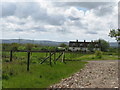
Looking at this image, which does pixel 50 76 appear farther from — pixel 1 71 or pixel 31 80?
pixel 1 71

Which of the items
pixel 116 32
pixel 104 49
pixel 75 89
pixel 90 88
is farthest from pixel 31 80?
pixel 104 49

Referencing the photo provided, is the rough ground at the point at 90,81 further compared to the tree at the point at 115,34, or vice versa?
the tree at the point at 115,34

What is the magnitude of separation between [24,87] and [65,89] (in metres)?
1.93

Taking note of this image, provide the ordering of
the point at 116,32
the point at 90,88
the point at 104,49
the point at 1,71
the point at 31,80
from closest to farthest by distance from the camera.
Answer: the point at 90,88 → the point at 31,80 → the point at 1,71 → the point at 116,32 → the point at 104,49

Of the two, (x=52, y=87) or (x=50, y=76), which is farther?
(x=50, y=76)

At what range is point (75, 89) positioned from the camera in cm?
778

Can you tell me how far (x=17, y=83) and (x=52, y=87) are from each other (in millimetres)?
1720

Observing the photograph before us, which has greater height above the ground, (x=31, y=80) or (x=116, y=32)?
(x=116, y=32)

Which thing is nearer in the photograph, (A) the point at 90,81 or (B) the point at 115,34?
(A) the point at 90,81

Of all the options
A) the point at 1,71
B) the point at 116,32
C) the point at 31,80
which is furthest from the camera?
the point at 116,32

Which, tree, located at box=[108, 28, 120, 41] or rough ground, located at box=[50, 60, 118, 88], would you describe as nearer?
rough ground, located at box=[50, 60, 118, 88]

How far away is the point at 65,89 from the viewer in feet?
25.6

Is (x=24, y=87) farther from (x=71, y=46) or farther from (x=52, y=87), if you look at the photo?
(x=71, y=46)

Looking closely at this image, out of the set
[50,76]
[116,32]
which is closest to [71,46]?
[116,32]
